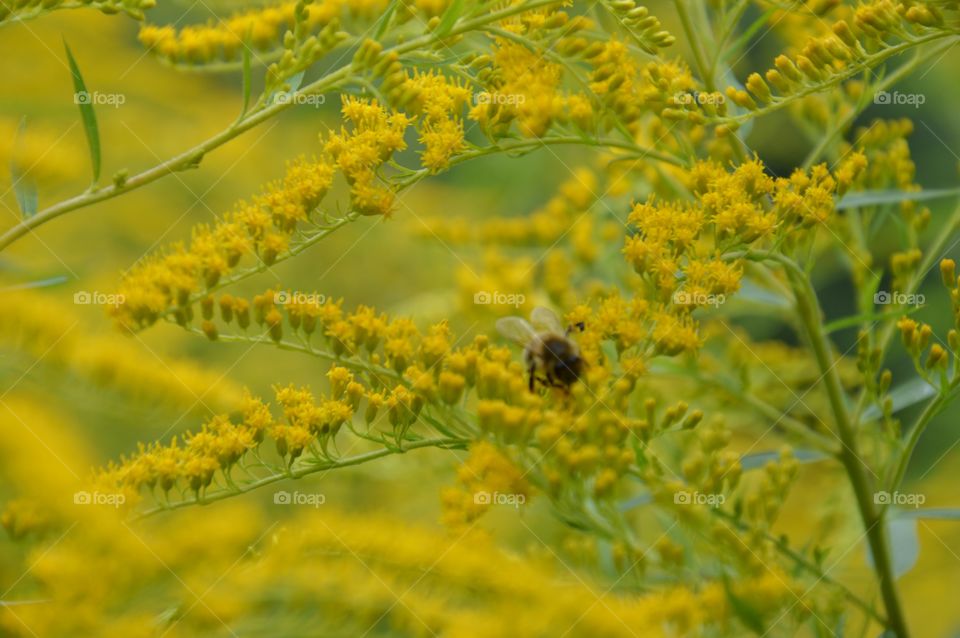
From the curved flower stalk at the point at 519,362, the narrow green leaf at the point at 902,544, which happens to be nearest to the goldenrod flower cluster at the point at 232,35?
the curved flower stalk at the point at 519,362

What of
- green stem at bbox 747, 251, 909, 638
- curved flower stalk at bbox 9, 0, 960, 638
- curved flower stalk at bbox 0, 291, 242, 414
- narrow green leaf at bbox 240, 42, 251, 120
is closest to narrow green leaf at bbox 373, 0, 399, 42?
curved flower stalk at bbox 9, 0, 960, 638

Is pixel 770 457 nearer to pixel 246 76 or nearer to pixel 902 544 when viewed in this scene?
pixel 902 544

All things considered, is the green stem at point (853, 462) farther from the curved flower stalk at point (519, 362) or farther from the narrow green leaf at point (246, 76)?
the narrow green leaf at point (246, 76)

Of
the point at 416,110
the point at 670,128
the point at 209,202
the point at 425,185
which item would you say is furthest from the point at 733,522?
the point at 425,185

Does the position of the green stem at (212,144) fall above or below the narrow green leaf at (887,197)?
above

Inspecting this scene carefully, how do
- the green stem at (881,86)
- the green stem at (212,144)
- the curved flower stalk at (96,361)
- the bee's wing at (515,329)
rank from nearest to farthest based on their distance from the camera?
the green stem at (212,144) → the green stem at (881,86) → the bee's wing at (515,329) → the curved flower stalk at (96,361)

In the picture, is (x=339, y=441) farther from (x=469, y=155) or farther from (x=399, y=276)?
(x=469, y=155)

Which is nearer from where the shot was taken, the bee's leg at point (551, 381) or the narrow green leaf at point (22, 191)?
the narrow green leaf at point (22, 191)
